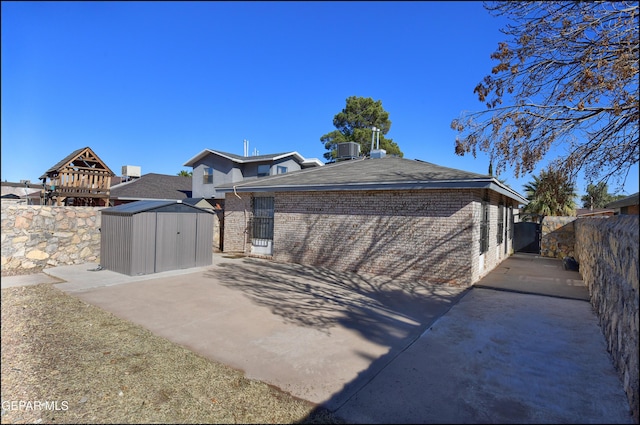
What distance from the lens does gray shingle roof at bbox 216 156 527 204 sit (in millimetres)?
8625

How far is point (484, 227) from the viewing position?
1022 cm

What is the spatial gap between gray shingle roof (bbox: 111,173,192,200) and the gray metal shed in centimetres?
1343

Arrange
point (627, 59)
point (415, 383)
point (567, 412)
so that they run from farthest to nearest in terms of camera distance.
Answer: point (627, 59), point (415, 383), point (567, 412)

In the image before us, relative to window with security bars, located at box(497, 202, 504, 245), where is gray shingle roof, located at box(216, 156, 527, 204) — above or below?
above

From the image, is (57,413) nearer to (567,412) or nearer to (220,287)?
(567,412)

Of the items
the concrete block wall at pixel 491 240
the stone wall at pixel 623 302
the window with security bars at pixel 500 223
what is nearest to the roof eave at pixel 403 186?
the concrete block wall at pixel 491 240

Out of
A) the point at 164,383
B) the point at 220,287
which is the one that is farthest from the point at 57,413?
the point at 220,287

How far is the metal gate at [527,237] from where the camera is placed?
1709cm

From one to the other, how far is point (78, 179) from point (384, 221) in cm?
1300

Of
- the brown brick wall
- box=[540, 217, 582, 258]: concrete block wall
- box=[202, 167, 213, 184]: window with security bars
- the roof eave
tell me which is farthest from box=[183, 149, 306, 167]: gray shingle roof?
box=[540, 217, 582, 258]: concrete block wall

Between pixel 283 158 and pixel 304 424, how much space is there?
21.4m

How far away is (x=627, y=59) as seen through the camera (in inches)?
206

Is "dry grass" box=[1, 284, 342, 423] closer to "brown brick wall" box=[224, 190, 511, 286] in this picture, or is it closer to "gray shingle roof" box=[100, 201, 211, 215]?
"gray shingle roof" box=[100, 201, 211, 215]

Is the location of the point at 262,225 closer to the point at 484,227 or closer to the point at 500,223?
the point at 484,227
